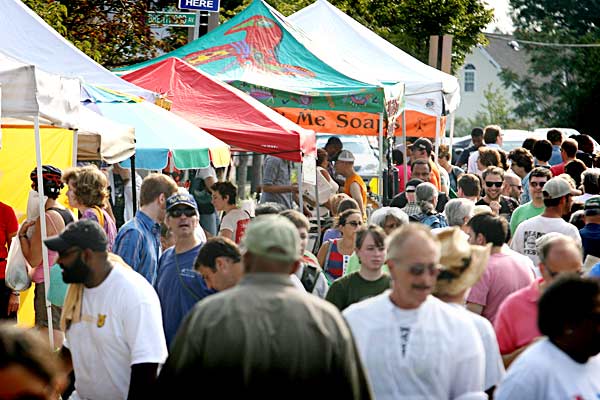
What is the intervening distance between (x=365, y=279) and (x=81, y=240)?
180 centimetres

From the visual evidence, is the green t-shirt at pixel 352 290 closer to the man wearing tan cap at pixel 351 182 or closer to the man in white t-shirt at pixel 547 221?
the man in white t-shirt at pixel 547 221

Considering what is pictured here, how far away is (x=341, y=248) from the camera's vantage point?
9500 millimetres

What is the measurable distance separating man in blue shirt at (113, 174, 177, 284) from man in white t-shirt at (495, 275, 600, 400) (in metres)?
3.70

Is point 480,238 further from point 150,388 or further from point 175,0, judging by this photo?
point 175,0

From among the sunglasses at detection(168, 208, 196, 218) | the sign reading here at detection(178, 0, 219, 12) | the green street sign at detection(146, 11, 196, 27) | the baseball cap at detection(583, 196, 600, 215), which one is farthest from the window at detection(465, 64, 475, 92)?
the sunglasses at detection(168, 208, 196, 218)

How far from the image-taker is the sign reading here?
58.1ft

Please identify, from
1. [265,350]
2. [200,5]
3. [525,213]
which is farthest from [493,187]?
[265,350]

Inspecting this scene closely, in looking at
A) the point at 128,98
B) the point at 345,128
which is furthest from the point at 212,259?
the point at 345,128

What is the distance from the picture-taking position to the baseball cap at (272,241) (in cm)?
471

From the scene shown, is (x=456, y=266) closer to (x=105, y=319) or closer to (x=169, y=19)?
(x=105, y=319)

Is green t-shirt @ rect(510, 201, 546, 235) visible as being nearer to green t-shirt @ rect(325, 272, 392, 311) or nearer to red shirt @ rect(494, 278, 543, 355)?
green t-shirt @ rect(325, 272, 392, 311)

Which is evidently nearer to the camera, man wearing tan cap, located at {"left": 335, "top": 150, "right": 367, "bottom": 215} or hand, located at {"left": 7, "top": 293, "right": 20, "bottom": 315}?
hand, located at {"left": 7, "top": 293, "right": 20, "bottom": 315}

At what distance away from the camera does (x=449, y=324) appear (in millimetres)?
A: 5281

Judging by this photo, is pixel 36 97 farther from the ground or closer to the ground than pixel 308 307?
farther from the ground
